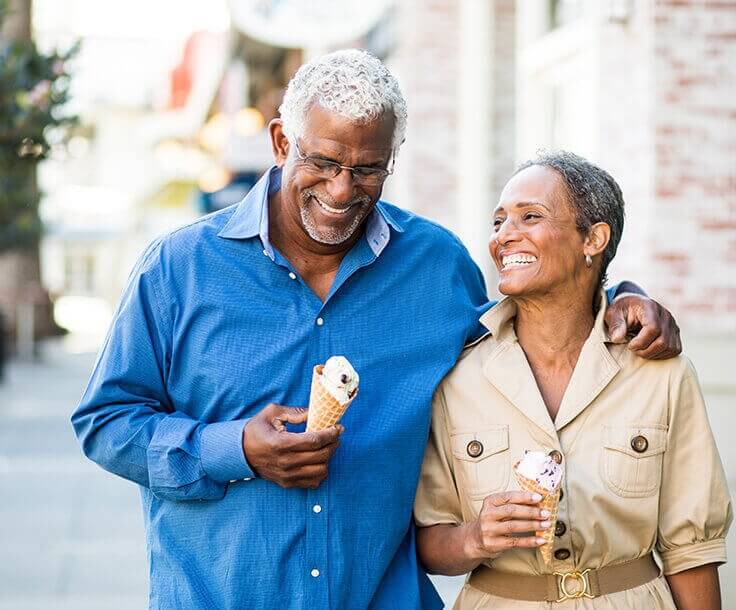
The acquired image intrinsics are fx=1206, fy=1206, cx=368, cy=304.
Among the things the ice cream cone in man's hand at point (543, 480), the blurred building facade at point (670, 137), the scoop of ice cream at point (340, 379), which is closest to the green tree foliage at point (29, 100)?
the blurred building facade at point (670, 137)

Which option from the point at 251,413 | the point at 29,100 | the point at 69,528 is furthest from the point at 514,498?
the point at 29,100

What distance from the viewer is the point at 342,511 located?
3.13 m

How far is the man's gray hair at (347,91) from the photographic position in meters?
3.03

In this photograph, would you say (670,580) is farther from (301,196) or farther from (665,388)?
(301,196)

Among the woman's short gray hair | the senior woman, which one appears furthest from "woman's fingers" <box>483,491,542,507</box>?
the woman's short gray hair

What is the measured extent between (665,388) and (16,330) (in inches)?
931

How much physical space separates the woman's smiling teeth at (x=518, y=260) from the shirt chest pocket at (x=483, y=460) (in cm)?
44

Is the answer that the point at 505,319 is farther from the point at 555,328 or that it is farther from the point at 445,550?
the point at 445,550

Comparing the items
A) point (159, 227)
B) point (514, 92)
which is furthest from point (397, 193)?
point (159, 227)

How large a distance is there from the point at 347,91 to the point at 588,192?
0.74m

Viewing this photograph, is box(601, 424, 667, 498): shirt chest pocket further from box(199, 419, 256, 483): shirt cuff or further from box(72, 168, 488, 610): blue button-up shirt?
box(199, 419, 256, 483): shirt cuff

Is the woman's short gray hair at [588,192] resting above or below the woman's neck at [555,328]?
above

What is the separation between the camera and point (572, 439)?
3205 millimetres

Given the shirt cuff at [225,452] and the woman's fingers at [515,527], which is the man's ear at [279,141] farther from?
the woman's fingers at [515,527]
